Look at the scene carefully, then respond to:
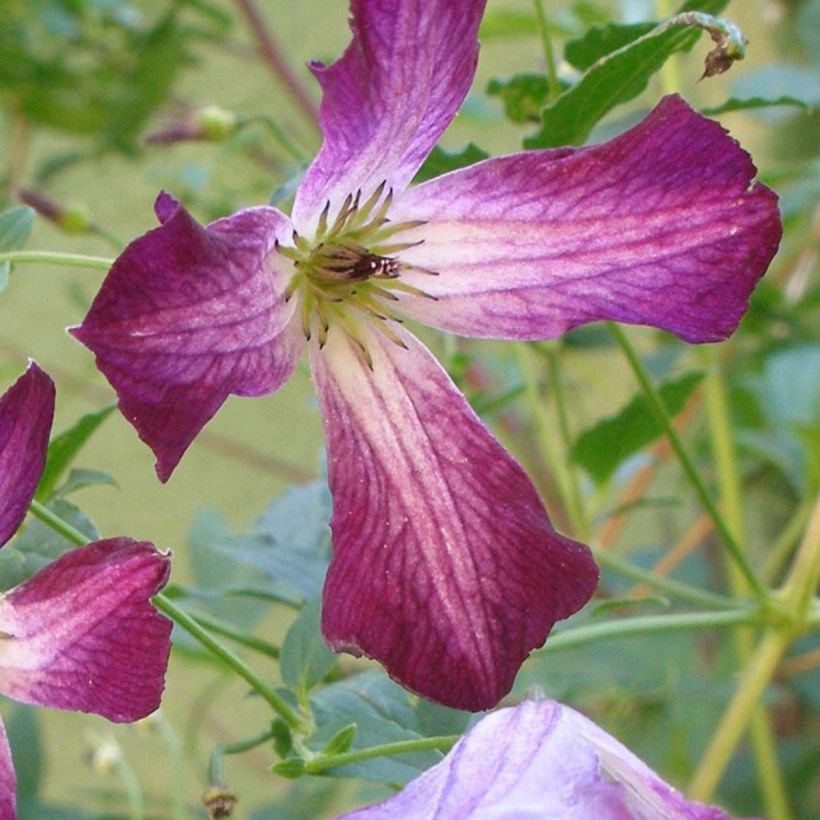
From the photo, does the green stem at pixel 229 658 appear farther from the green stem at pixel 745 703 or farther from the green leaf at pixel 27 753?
the green leaf at pixel 27 753

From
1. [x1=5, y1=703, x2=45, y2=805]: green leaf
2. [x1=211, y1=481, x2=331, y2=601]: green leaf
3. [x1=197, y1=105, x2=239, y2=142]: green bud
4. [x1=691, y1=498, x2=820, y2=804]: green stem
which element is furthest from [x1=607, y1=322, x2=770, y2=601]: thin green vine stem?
[x1=5, y1=703, x2=45, y2=805]: green leaf

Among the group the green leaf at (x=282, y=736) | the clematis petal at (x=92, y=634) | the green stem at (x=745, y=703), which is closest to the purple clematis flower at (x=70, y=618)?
the clematis petal at (x=92, y=634)

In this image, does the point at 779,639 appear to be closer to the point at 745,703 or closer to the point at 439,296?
the point at 745,703

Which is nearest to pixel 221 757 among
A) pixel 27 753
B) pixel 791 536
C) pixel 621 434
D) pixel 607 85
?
pixel 607 85

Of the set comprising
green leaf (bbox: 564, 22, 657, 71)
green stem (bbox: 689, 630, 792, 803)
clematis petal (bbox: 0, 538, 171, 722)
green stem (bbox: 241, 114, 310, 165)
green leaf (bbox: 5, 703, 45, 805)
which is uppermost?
green leaf (bbox: 564, 22, 657, 71)

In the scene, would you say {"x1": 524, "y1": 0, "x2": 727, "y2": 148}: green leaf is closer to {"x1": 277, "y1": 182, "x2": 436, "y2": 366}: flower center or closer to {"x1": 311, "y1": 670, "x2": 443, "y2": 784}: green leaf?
{"x1": 277, "y1": 182, "x2": 436, "y2": 366}: flower center

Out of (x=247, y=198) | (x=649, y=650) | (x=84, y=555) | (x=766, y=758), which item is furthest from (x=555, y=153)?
(x=247, y=198)
